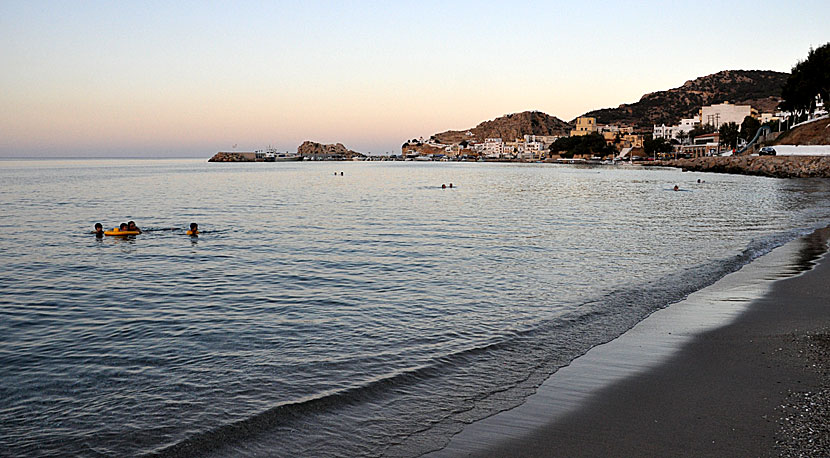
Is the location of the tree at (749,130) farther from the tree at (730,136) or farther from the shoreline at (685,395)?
the shoreline at (685,395)

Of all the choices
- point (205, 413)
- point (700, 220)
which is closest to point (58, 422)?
point (205, 413)

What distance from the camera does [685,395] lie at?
619 cm

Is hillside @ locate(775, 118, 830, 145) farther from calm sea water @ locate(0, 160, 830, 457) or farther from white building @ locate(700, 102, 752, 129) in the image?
white building @ locate(700, 102, 752, 129)

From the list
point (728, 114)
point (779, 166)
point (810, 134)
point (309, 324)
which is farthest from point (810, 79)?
point (728, 114)

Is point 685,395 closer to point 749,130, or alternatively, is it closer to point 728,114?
point 749,130

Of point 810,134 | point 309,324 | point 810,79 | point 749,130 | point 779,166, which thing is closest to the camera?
point 309,324

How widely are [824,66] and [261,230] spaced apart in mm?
80822

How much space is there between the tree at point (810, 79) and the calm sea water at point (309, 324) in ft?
221

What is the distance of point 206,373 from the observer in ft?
24.7

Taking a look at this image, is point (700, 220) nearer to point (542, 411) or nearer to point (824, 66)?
point (542, 411)

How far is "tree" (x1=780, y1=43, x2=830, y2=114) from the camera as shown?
7712 centimetres

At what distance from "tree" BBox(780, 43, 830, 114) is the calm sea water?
221ft

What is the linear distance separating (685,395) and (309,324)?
5.84 meters

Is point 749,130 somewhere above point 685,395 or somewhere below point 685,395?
above
